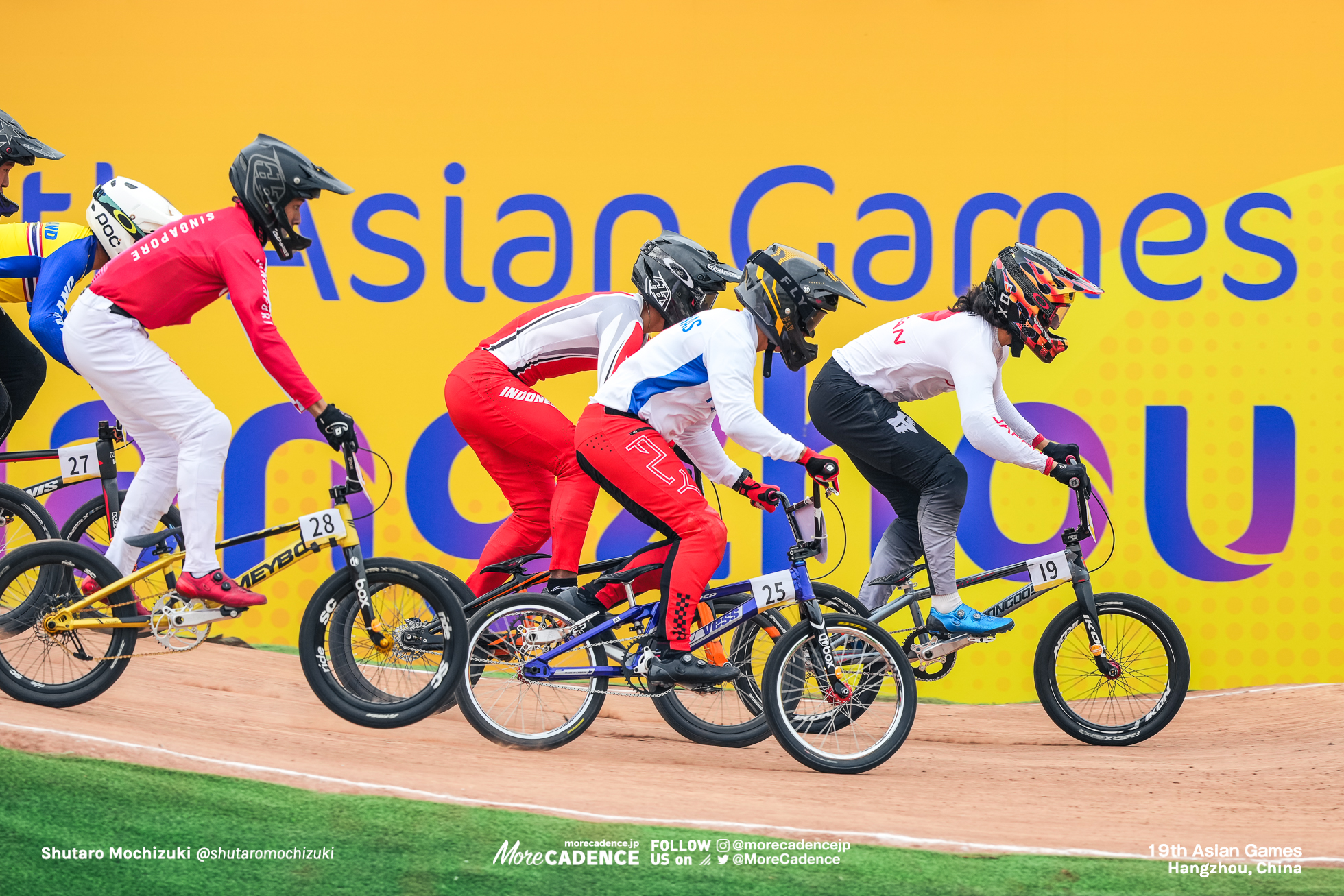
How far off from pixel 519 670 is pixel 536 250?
116 inches

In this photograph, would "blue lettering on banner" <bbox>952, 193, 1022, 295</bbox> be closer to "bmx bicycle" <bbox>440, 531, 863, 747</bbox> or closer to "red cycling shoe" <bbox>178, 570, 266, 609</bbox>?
"bmx bicycle" <bbox>440, 531, 863, 747</bbox>

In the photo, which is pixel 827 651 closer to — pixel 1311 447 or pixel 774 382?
pixel 774 382

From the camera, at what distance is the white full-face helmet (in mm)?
4598

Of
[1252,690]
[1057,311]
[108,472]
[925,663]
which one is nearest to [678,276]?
[1057,311]

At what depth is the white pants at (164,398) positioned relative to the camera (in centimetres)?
386

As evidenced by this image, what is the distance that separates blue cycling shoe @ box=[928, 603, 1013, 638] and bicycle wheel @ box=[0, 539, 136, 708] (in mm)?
3229

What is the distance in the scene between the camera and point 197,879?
292cm

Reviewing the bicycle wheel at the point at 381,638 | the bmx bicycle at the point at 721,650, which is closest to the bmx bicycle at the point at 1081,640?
the bmx bicycle at the point at 721,650

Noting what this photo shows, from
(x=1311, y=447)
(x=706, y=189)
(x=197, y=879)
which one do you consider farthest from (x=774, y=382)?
(x=197, y=879)

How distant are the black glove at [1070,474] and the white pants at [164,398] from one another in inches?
130

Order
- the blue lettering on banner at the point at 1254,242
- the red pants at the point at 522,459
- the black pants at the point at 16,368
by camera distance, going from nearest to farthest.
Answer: the red pants at the point at 522,459 → the black pants at the point at 16,368 → the blue lettering on banner at the point at 1254,242

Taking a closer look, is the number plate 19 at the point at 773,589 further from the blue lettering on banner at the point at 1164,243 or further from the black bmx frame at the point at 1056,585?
the blue lettering on banner at the point at 1164,243

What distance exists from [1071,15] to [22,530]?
6.19 metres

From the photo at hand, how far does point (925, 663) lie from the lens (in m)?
4.62
